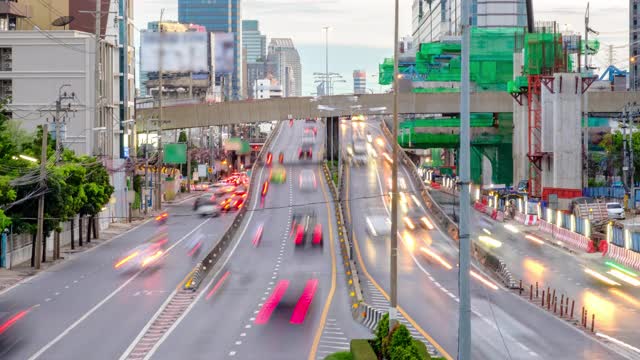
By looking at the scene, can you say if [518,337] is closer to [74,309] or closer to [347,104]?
[74,309]

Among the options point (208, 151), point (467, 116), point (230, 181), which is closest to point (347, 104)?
point (230, 181)

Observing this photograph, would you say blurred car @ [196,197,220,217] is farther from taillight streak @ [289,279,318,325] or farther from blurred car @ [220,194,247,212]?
taillight streak @ [289,279,318,325]

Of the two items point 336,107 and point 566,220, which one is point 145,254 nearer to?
point 566,220

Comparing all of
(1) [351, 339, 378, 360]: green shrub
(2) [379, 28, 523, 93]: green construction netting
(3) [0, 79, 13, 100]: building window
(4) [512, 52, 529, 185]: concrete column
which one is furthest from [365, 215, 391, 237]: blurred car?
(2) [379, 28, 523, 93]: green construction netting

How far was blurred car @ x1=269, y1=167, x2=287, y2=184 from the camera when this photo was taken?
121425mm

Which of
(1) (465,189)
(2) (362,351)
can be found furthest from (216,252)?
(1) (465,189)

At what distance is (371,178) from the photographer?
121688 mm

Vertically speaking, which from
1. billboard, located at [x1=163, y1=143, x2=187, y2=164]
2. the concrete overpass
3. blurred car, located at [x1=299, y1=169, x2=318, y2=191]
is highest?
the concrete overpass

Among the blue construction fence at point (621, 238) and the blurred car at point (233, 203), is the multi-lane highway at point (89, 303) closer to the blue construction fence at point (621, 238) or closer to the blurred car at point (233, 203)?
the blue construction fence at point (621, 238)

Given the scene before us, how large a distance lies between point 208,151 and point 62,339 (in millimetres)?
159103

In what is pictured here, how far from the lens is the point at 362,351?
2969cm

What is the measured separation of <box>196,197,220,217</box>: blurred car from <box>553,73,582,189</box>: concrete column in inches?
1358

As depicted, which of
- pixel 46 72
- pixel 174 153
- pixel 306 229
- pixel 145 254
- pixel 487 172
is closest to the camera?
pixel 145 254

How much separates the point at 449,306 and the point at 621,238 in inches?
846
